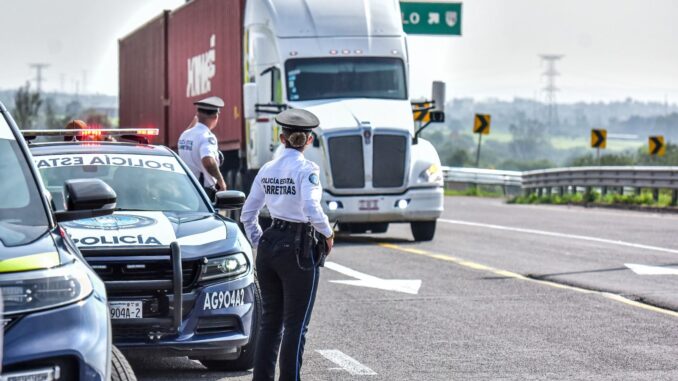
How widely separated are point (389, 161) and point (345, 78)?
157 cm

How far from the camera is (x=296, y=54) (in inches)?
853

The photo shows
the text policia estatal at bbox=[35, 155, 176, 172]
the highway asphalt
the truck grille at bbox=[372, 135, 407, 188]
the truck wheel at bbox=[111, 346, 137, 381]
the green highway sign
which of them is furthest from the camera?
the green highway sign

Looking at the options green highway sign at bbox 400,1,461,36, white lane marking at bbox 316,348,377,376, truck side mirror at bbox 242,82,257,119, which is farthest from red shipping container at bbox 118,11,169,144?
white lane marking at bbox 316,348,377,376

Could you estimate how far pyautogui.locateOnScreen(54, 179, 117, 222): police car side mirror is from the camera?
243 inches

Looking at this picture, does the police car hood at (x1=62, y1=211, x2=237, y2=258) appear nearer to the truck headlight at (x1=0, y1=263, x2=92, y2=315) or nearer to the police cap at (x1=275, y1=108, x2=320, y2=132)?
the police cap at (x1=275, y1=108, x2=320, y2=132)

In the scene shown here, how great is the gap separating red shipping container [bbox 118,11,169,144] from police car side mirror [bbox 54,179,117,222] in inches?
1048

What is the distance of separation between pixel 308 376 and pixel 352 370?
38 cm

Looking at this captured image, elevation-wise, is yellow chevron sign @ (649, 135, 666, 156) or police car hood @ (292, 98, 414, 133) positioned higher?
police car hood @ (292, 98, 414, 133)

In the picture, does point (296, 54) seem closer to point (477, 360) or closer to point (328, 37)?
point (328, 37)

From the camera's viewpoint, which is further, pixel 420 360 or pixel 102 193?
pixel 420 360

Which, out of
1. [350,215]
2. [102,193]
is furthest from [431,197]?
[102,193]

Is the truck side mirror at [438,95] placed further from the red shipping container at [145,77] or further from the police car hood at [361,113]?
the red shipping container at [145,77]

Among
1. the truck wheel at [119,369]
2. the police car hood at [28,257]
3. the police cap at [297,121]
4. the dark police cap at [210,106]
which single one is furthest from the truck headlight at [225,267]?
the dark police cap at [210,106]

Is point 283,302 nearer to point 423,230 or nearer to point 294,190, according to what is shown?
point 294,190
